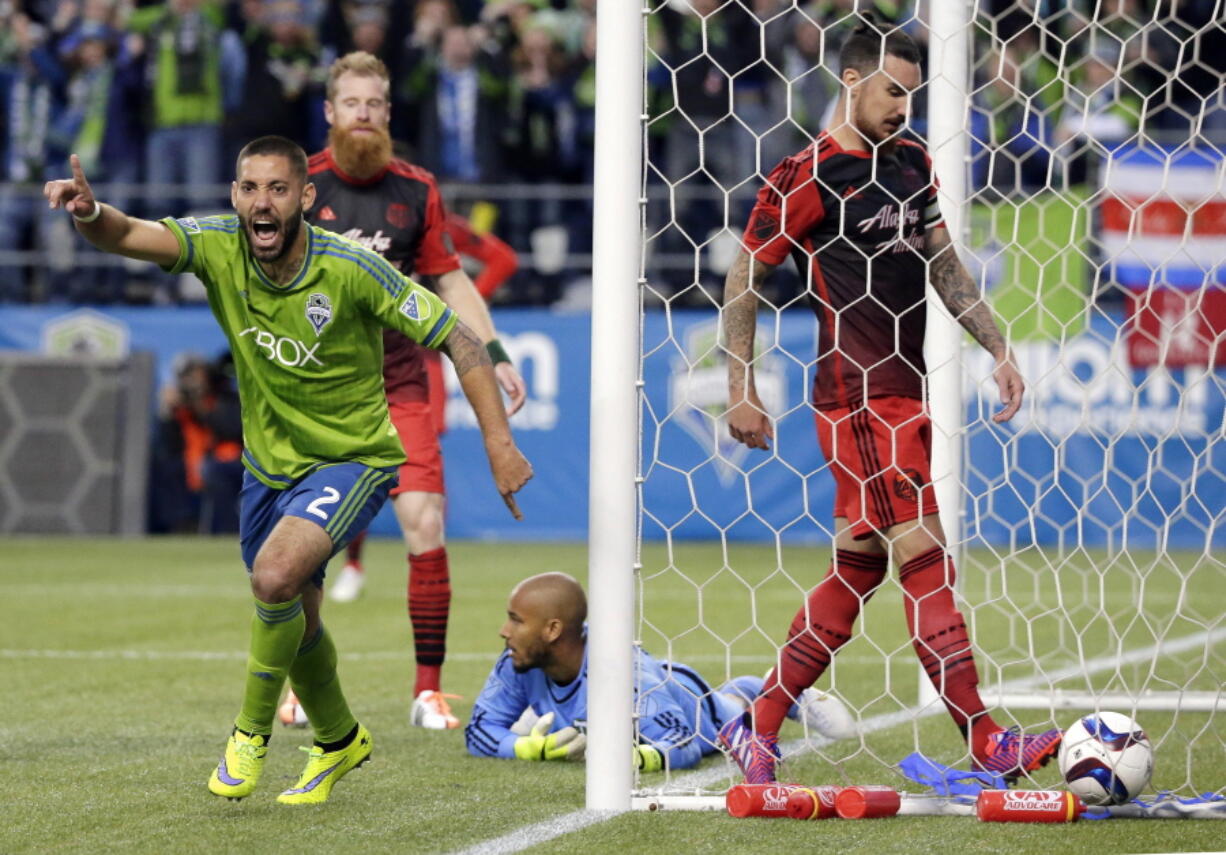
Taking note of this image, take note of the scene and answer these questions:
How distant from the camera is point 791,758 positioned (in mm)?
5168

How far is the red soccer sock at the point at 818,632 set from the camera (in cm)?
465

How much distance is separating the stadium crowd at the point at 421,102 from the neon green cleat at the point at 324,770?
10.8 metres

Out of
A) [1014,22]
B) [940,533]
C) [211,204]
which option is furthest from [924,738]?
[211,204]

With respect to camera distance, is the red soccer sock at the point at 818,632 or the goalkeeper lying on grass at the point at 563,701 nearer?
the red soccer sock at the point at 818,632

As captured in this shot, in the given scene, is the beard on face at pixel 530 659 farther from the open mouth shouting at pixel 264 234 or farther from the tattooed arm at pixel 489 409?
the open mouth shouting at pixel 264 234

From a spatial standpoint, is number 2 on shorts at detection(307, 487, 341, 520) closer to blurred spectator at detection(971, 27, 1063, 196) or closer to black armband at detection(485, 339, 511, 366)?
black armband at detection(485, 339, 511, 366)

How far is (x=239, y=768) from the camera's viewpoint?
13.7 ft

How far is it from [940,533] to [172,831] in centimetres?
196

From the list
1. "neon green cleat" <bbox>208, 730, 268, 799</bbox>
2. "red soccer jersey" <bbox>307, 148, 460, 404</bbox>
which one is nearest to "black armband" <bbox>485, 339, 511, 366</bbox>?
"red soccer jersey" <bbox>307, 148, 460, 404</bbox>

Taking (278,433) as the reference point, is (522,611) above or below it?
below

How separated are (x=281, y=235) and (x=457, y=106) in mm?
11722

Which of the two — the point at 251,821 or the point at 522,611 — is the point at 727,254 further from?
the point at 251,821

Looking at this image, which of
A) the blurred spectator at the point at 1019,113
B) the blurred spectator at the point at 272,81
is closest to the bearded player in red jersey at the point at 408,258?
the blurred spectator at the point at 1019,113

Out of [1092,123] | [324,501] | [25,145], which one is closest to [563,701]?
[324,501]
